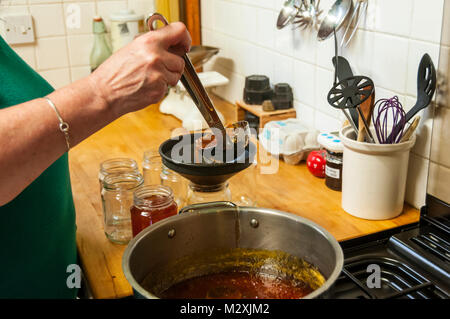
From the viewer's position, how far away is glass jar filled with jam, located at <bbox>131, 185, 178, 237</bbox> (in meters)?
0.97

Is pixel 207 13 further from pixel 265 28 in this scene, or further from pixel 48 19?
pixel 48 19

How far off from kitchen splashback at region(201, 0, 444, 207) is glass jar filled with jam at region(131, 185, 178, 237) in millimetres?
521

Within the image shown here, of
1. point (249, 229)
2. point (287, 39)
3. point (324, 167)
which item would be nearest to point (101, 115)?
point (249, 229)

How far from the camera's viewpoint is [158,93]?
2.66ft

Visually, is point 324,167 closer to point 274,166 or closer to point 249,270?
point 274,166

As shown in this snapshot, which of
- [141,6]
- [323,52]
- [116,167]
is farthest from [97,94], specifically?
[141,6]

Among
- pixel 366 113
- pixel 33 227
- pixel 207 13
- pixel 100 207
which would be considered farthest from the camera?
pixel 207 13

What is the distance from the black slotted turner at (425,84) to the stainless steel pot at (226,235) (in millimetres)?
374

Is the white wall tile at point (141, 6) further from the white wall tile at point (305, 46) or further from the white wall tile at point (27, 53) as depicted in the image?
the white wall tile at point (305, 46)

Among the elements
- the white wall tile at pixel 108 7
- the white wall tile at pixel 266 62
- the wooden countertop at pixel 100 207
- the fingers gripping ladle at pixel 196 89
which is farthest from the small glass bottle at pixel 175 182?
the white wall tile at pixel 108 7

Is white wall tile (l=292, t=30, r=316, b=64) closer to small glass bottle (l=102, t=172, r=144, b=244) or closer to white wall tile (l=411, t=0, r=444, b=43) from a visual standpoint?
white wall tile (l=411, t=0, r=444, b=43)

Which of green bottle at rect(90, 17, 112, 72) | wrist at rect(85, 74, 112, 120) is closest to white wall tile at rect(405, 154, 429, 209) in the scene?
wrist at rect(85, 74, 112, 120)

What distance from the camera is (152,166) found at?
1233mm

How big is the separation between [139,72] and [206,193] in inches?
13.3
